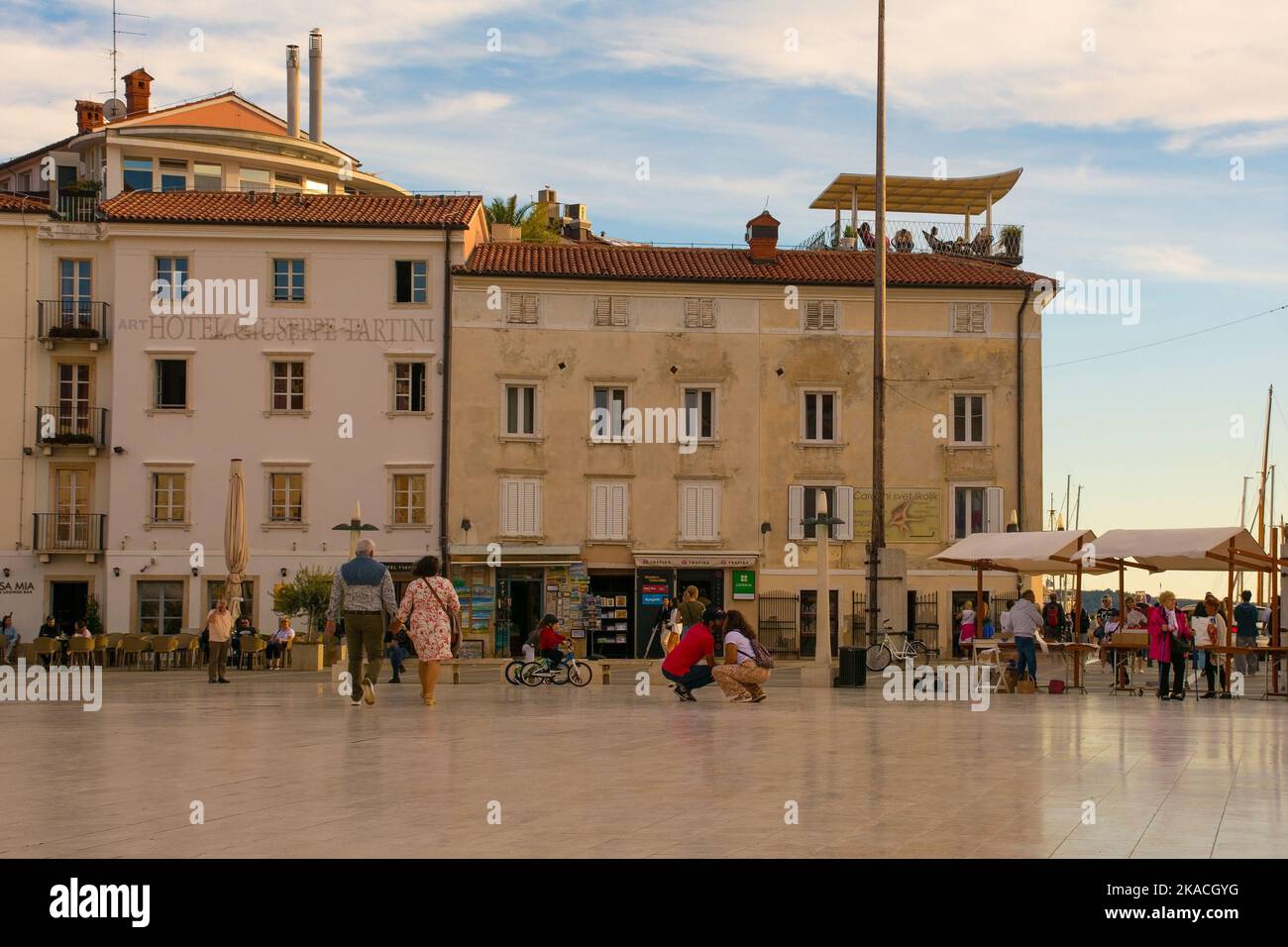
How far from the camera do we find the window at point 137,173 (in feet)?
186

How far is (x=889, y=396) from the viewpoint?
168ft

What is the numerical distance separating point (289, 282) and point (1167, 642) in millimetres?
31437

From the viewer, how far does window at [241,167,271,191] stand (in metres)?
60.2

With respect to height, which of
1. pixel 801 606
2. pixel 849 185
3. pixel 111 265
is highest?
pixel 849 185

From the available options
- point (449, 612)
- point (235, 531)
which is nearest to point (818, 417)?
point (235, 531)

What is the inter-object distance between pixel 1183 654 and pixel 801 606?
2402cm

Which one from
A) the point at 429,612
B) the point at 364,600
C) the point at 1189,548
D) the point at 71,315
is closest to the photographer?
the point at 364,600

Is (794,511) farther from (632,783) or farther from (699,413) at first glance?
(632,783)

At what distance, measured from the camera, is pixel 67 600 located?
49344 mm

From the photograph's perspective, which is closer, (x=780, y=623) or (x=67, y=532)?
(x=67, y=532)

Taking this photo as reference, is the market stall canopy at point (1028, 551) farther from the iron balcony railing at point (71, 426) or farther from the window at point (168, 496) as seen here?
the iron balcony railing at point (71, 426)
